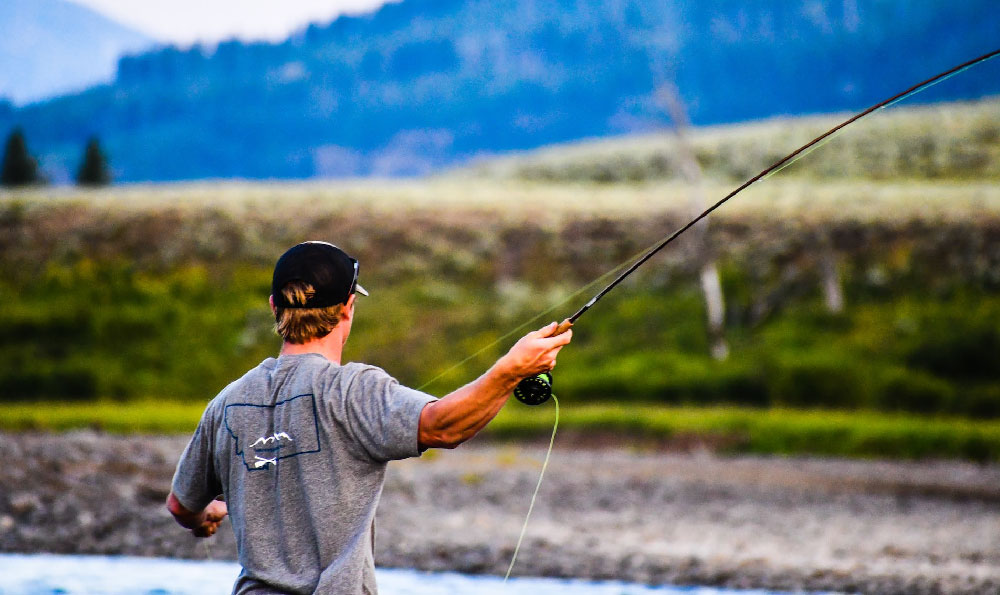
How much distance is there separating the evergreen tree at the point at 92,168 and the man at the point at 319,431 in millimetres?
52924

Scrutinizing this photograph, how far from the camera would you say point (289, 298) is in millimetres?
2752

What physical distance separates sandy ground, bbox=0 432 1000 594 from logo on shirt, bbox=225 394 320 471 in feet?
24.7

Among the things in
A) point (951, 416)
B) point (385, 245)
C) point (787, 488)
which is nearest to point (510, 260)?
point (385, 245)

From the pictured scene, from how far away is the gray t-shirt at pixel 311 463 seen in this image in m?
2.58

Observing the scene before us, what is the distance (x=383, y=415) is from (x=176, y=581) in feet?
20.2

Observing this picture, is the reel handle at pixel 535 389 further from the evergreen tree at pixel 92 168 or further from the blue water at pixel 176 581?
the evergreen tree at pixel 92 168

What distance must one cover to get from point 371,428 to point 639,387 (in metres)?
21.2

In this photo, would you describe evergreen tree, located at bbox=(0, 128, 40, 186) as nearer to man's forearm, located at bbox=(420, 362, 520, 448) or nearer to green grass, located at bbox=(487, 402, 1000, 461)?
green grass, located at bbox=(487, 402, 1000, 461)

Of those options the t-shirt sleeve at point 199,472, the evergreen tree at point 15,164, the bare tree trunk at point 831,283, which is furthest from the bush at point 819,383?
the evergreen tree at point 15,164

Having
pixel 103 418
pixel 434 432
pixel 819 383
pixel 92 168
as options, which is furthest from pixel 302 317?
pixel 92 168

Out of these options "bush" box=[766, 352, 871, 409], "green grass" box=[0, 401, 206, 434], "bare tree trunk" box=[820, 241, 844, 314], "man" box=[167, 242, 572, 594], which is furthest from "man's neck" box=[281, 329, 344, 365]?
"bare tree trunk" box=[820, 241, 844, 314]

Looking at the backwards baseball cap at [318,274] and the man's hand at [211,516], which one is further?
the man's hand at [211,516]

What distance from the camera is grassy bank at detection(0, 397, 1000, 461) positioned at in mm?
18812

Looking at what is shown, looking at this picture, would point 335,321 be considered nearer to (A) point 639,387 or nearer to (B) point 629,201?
(A) point 639,387
